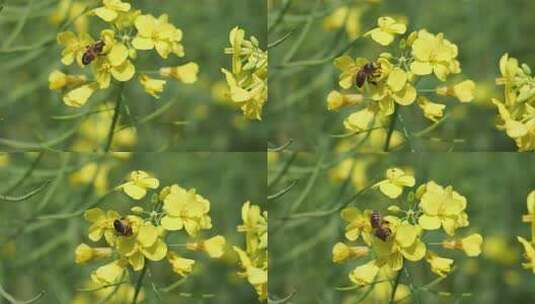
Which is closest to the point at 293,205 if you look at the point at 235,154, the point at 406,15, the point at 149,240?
the point at 235,154

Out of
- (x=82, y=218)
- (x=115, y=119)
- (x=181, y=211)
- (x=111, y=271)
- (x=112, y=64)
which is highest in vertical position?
(x=112, y=64)

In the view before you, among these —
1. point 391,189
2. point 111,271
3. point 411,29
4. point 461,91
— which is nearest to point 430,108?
point 461,91

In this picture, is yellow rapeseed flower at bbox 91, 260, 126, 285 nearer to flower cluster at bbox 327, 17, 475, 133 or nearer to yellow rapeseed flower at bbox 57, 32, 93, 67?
yellow rapeseed flower at bbox 57, 32, 93, 67

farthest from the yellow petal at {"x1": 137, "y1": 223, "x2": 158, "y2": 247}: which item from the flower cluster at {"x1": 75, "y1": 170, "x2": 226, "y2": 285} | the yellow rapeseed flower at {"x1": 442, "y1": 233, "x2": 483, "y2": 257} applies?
the yellow rapeseed flower at {"x1": 442, "y1": 233, "x2": 483, "y2": 257}

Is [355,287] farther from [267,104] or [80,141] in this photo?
[80,141]

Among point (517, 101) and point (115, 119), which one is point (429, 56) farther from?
point (115, 119)
